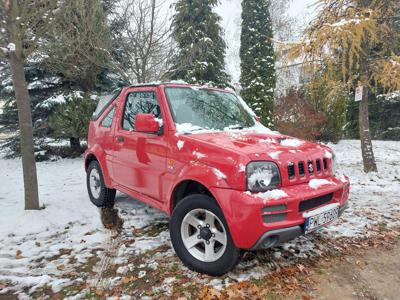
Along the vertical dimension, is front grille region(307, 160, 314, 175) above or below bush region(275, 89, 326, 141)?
below

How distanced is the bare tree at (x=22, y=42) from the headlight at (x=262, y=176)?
351 centimetres

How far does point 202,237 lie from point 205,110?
5.19ft

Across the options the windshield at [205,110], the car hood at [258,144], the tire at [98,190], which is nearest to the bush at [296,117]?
the windshield at [205,110]

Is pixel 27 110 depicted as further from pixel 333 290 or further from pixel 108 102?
pixel 333 290

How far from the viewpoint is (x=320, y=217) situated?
2865mm

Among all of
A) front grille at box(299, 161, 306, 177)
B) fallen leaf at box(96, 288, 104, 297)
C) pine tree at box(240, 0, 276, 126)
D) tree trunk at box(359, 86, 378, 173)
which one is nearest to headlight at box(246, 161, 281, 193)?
front grille at box(299, 161, 306, 177)

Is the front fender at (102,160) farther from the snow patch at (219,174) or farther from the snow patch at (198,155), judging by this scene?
the snow patch at (219,174)

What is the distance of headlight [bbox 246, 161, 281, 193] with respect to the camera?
2635mm

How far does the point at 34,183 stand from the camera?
15.4 ft

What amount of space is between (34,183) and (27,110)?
3.62 feet

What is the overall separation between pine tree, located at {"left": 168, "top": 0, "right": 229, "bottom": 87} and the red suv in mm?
8772

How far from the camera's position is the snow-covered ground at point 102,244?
2.95 metres

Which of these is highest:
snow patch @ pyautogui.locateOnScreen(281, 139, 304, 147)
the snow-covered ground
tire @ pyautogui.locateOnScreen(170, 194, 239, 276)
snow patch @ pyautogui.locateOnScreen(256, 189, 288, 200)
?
snow patch @ pyautogui.locateOnScreen(281, 139, 304, 147)

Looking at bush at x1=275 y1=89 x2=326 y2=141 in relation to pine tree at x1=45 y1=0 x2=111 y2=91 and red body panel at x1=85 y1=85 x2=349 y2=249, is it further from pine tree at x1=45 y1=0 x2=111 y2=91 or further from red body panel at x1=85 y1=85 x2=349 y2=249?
red body panel at x1=85 y1=85 x2=349 y2=249
